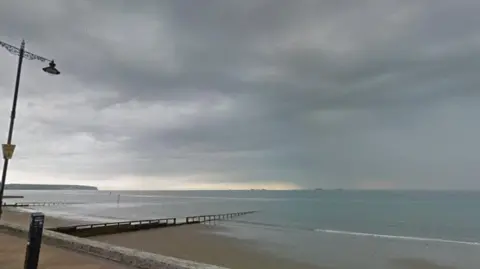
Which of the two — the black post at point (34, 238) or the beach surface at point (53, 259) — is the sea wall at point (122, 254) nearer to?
the beach surface at point (53, 259)

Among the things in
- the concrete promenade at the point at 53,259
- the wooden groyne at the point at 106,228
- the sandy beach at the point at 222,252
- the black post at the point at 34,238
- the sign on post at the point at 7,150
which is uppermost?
the sign on post at the point at 7,150

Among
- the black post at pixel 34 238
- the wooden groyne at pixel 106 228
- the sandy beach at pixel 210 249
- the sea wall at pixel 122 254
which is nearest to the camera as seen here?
the black post at pixel 34 238

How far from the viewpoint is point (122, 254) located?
20.2ft

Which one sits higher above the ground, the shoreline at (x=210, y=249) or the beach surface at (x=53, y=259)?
the beach surface at (x=53, y=259)

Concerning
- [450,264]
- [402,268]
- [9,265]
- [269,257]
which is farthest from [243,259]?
[9,265]

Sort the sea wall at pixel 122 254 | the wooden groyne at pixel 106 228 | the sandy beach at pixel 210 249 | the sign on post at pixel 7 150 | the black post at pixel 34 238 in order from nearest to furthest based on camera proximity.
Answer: the black post at pixel 34 238 < the sea wall at pixel 122 254 < the sign on post at pixel 7 150 < the sandy beach at pixel 210 249 < the wooden groyne at pixel 106 228

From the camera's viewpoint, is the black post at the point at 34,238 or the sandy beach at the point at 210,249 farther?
the sandy beach at the point at 210,249

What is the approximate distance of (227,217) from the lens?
58438mm

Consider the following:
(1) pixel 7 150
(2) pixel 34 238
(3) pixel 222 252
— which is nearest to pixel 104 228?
(3) pixel 222 252

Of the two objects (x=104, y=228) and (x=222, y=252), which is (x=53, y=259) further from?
Result: (x=104, y=228)

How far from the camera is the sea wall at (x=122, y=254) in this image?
5.49m

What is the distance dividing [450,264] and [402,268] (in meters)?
4.28

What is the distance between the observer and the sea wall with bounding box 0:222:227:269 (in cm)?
549

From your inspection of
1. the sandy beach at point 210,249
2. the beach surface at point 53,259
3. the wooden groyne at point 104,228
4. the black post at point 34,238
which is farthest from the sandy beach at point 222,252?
the black post at point 34,238
